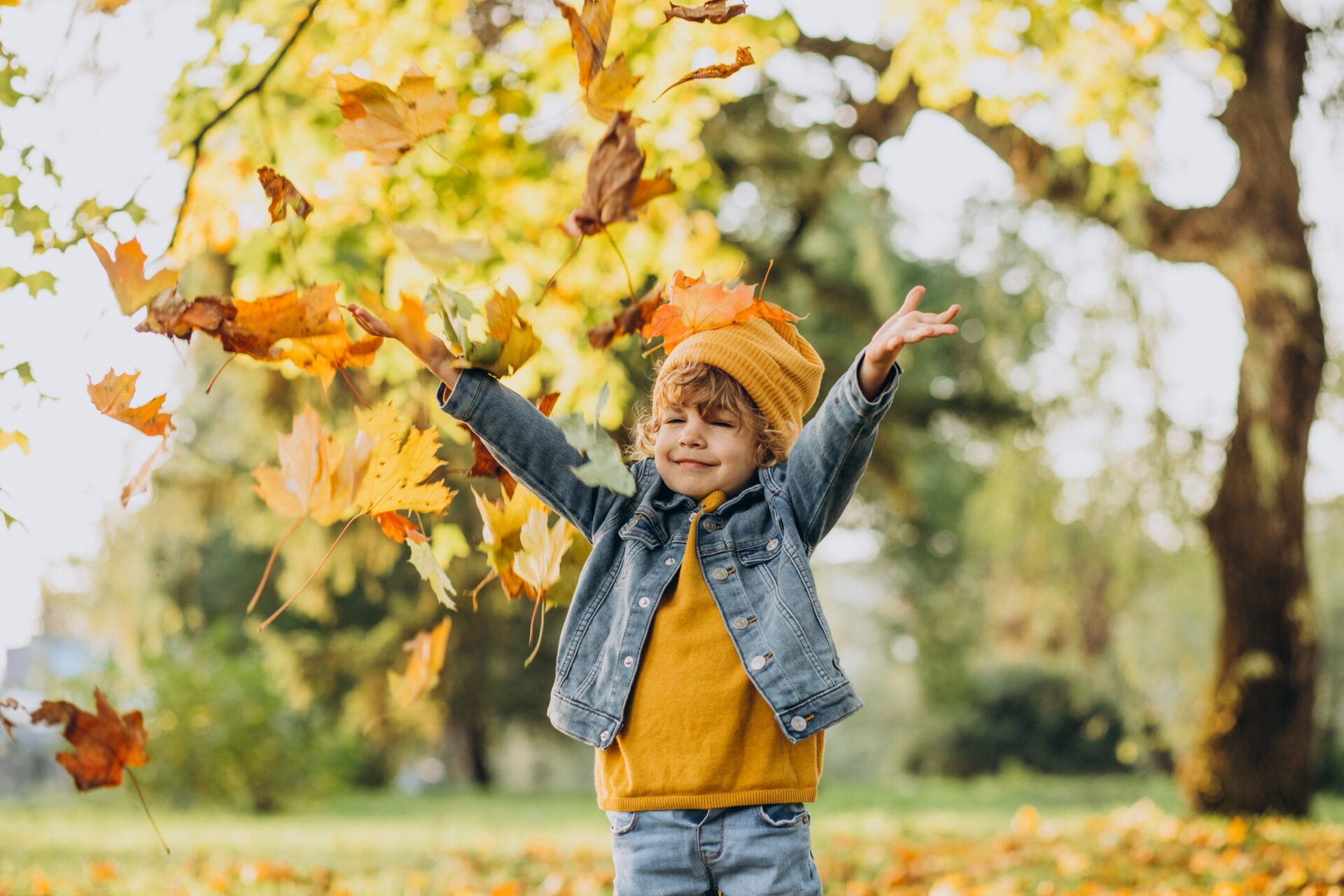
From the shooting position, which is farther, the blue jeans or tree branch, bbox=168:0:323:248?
tree branch, bbox=168:0:323:248

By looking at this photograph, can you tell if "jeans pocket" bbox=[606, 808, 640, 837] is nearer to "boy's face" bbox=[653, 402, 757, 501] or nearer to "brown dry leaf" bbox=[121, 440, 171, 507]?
"boy's face" bbox=[653, 402, 757, 501]

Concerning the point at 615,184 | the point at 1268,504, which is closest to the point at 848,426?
the point at 615,184

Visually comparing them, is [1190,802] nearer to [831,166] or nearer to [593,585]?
[831,166]

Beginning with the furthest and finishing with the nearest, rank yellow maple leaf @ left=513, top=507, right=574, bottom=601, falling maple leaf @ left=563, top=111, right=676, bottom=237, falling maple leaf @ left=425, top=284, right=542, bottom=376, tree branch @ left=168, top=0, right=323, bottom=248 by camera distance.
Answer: tree branch @ left=168, top=0, right=323, bottom=248
yellow maple leaf @ left=513, top=507, right=574, bottom=601
falling maple leaf @ left=425, top=284, right=542, bottom=376
falling maple leaf @ left=563, top=111, right=676, bottom=237

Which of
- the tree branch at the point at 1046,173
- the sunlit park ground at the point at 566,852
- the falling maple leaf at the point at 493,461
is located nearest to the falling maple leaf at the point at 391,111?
the falling maple leaf at the point at 493,461

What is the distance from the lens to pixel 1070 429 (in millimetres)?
6320

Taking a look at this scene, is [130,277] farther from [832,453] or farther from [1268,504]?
[1268,504]

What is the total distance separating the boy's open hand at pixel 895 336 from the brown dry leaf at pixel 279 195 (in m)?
0.83

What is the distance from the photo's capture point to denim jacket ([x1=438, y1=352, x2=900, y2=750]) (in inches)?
60.2

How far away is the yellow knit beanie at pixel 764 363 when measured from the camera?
5.39 ft

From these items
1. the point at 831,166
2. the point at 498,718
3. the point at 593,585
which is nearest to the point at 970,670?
the point at 498,718

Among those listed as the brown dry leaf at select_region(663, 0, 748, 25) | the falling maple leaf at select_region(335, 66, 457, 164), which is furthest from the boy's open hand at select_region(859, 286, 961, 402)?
A: the falling maple leaf at select_region(335, 66, 457, 164)

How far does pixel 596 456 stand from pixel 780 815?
60 centimetres

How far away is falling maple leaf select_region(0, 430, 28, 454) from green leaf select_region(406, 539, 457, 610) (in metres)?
0.71
